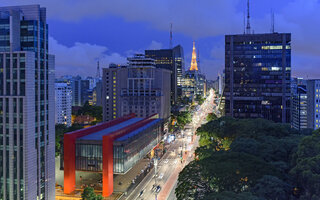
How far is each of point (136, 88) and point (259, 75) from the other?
55823 millimetres

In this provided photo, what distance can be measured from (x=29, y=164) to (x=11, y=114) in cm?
861

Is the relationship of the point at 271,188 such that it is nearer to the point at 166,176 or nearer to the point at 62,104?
the point at 166,176

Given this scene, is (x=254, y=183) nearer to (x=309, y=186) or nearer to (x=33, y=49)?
(x=309, y=186)

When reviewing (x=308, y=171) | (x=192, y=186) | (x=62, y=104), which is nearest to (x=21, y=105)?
(x=192, y=186)

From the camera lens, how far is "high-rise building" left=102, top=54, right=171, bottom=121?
416 ft

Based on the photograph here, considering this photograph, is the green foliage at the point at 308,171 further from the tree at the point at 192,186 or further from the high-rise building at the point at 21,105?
the high-rise building at the point at 21,105

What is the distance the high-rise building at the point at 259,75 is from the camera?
118m

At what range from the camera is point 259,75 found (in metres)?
121

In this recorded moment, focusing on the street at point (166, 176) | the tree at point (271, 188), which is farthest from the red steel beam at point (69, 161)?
the tree at point (271, 188)

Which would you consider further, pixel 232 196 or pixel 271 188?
pixel 271 188

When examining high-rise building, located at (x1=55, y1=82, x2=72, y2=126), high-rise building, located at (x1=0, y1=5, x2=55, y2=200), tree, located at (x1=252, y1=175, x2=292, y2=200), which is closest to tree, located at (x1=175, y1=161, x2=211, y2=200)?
tree, located at (x1=252, y1=175, x2=292, y2=200)

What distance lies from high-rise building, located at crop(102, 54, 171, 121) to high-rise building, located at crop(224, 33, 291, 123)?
3283 cm

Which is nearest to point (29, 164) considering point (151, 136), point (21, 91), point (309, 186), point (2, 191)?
point (2, 191)

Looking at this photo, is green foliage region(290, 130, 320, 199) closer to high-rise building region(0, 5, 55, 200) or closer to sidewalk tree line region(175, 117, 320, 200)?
sidewalk tree line region(175, 117, 320, 200)
